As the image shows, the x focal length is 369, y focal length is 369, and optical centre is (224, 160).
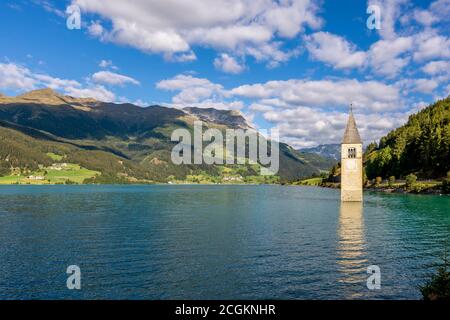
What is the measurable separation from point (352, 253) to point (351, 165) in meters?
87.5

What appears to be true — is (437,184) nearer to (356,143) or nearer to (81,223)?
(356,143)

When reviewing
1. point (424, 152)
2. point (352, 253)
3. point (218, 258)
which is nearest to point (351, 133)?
point (424, 152)

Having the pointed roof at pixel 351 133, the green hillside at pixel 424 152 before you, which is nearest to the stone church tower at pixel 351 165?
the pointed roof at pixel 351 133

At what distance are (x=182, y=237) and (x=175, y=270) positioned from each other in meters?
18.2

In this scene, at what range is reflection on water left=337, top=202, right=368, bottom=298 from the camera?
3238 centimetres

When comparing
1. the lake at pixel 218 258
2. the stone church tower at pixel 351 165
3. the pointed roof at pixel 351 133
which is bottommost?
the lake at pixel 218 258

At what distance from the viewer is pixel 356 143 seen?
415 feet

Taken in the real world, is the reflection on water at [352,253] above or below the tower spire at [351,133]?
below

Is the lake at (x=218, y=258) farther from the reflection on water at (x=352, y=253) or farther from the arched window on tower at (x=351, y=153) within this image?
the arched window on tower at (x=351, y=153)

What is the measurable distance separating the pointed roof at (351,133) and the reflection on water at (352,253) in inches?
2462

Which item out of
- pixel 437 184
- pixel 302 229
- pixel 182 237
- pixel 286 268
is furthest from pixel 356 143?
pixel 286 268

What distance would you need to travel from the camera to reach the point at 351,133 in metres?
128

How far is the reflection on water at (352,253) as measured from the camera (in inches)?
1275

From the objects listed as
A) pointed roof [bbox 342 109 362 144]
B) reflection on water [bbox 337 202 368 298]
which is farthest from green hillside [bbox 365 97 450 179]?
reflection on water [bbox 337 202 368 298]
